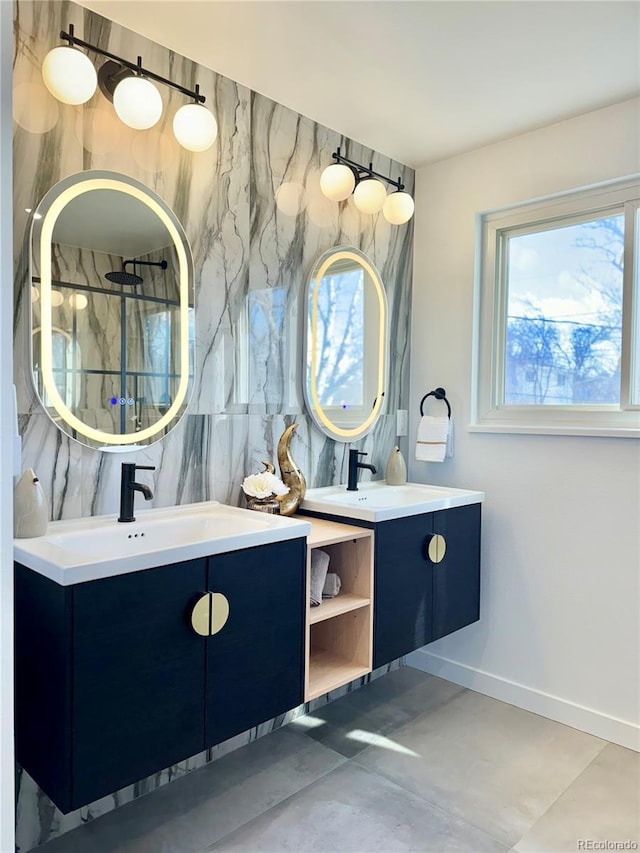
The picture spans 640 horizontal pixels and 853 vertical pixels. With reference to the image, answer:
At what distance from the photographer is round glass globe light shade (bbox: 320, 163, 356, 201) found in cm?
240

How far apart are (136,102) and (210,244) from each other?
1.62 ft

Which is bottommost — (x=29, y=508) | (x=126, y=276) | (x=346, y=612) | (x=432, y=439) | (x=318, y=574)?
(x=346, y=612)

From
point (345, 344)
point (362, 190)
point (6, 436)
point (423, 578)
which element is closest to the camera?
point (6, 436)

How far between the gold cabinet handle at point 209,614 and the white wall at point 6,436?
0.76 meters

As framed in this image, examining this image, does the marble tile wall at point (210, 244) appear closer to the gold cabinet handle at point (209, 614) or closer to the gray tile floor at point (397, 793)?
the gray tile floor at point (397, 793)

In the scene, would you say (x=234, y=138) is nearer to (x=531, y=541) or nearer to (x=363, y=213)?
(x=363, y=213)

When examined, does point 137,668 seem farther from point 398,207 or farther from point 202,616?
point 398,207

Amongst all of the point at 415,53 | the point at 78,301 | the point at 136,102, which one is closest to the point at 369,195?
the point at 415,53

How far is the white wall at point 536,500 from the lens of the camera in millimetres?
2303

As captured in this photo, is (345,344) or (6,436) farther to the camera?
(345,344)

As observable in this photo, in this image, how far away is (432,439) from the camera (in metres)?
2.82

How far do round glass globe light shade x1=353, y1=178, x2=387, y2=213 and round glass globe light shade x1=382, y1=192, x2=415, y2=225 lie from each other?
0.05 m

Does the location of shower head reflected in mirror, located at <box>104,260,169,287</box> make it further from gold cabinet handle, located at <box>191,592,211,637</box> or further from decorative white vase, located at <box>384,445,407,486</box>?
decorative white vase, located at <box>384,445,407,486</box>

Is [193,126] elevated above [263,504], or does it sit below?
above
